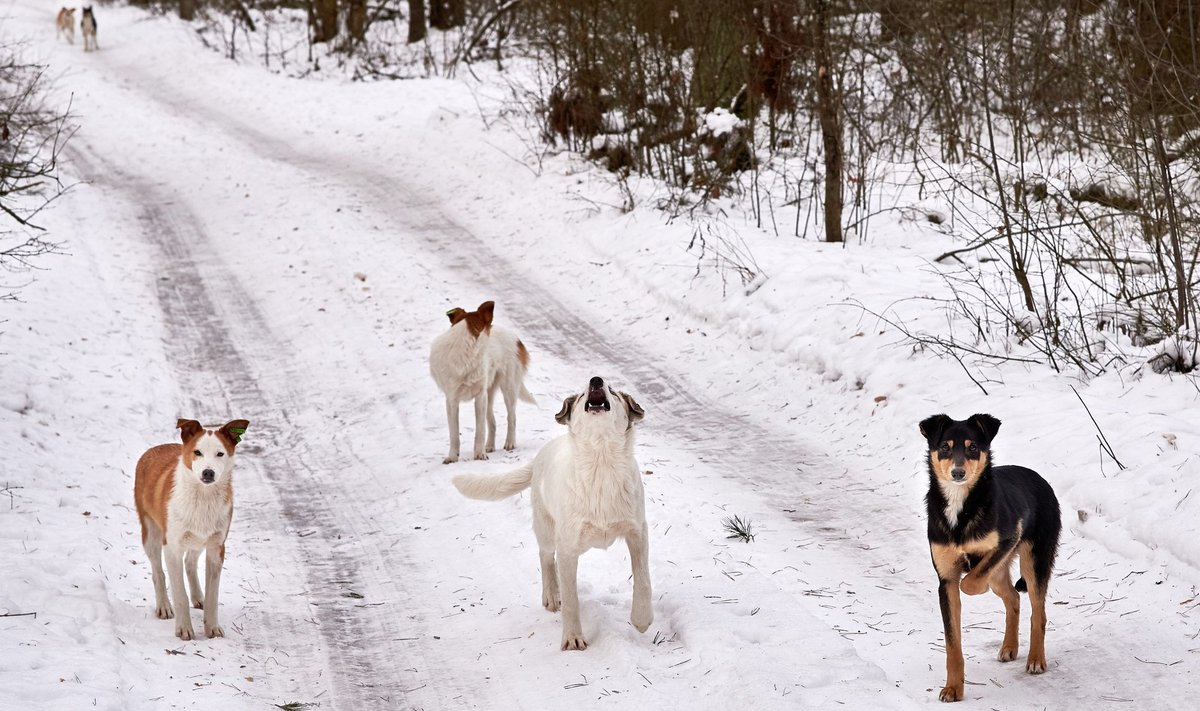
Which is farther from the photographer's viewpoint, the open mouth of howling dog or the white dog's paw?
the white dog's paw

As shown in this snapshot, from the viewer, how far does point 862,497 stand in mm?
8789

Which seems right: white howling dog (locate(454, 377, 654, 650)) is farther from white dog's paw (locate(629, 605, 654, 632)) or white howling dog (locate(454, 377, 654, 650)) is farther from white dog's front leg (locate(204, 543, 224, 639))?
white dog's front leg (locate(204, 543, 224, 639))

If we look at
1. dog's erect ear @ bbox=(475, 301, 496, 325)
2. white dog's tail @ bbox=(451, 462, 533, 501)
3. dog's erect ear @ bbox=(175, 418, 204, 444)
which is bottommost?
white dog's tail @ bbox=(451, 462, 533, 501)

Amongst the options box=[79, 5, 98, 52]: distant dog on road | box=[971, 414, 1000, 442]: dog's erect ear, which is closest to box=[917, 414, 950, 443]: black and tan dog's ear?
box=[971, 414, 1000, 442]: dog's erect ear

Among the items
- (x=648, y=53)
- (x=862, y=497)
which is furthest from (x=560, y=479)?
(x=648, y=53)

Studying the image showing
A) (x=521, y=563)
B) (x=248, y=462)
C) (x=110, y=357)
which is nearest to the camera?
(x=521, y=563)

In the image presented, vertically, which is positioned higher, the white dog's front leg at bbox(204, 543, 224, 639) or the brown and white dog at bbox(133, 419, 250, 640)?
the brown and white dog at bbox(133, 419, 250, 640)

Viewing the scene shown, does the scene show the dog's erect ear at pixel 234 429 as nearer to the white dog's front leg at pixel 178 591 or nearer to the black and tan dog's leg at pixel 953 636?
the white dog's front leg at pixel 178 591

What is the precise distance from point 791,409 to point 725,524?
284cm

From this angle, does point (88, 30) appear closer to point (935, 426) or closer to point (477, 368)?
point (477, 368)

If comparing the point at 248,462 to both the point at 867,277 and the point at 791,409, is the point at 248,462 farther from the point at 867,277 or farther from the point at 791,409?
the point at 867,277

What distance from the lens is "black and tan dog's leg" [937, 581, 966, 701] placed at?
5531 millimetres

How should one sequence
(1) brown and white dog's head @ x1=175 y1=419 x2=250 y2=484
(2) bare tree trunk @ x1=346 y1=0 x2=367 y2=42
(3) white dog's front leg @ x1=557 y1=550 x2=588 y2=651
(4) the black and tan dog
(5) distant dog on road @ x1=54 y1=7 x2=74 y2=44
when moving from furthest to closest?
(5) distant dog on road @ x1=54 y1=7 x2=74 y2=44 → (2) bare tree trunk @ x1=346 y1=0 x2=367 y2=42 → (1) brown and white dog's head @ x1=175 y1=419 x2=250 y2=484 → (3) white dog's front leg @ x1=557 y1=550 x2=588 y2=651 → (4) the black and tan dog

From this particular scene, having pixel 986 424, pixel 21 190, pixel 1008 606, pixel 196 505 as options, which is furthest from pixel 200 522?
pixel 21 190
